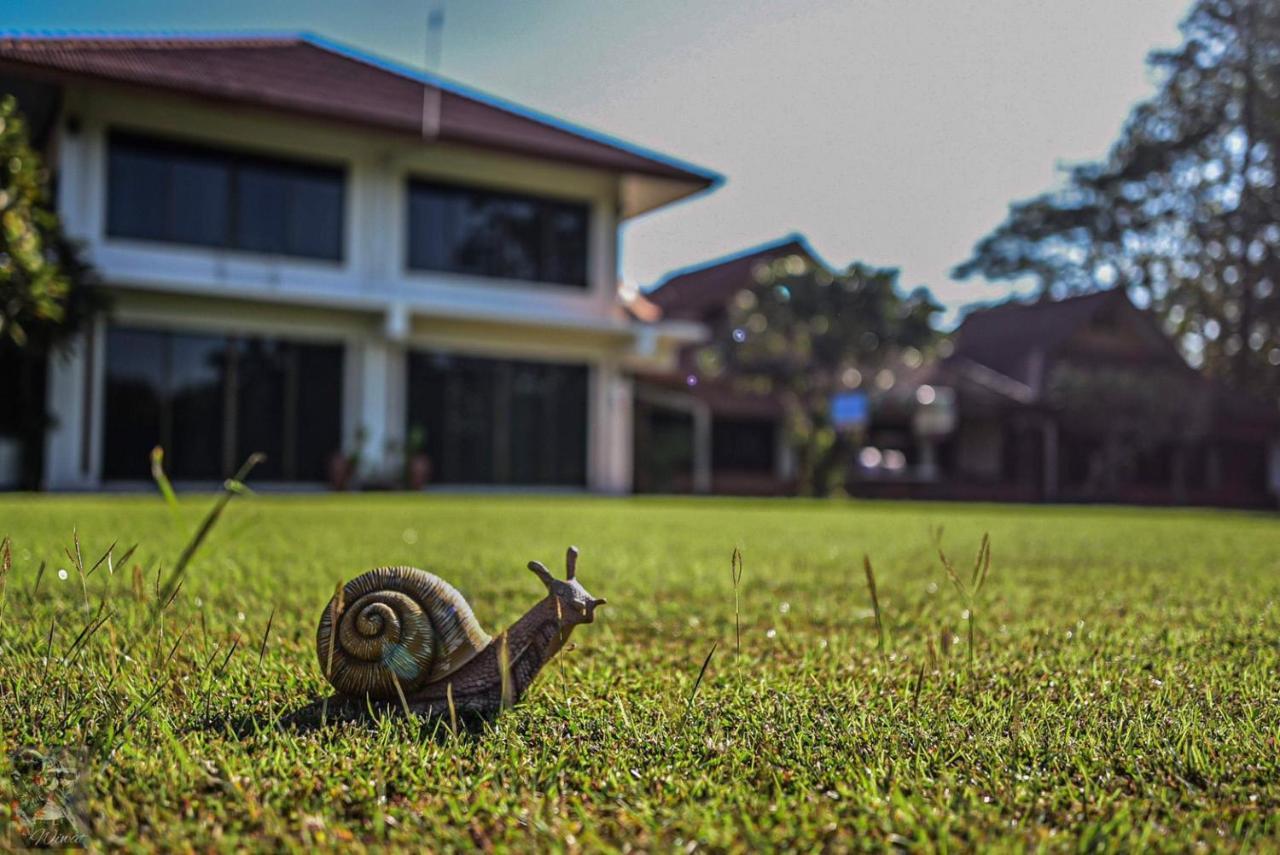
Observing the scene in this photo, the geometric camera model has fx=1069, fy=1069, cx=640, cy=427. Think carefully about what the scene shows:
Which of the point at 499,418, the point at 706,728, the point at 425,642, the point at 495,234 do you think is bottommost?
the point at 706,728

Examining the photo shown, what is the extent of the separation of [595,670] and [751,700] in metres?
0.42

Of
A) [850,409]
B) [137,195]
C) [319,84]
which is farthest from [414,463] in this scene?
[850,409]

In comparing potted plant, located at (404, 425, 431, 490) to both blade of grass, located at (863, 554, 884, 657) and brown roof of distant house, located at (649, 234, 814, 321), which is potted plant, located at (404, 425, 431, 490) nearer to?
brown roof of distant house, located at (649, 234, 814, 321)

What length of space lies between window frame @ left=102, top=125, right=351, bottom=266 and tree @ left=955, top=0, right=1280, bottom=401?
8.01 m

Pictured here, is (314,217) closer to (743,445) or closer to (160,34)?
(160,34)

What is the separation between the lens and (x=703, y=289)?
73.6ft

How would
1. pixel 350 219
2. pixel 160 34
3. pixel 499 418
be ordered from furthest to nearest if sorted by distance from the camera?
1. pixel 499 418
2. pixel 160 34
3. pixel 350 219

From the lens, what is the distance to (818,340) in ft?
61.5

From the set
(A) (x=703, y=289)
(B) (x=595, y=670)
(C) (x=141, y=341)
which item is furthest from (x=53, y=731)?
(A) (x=703, y=289)

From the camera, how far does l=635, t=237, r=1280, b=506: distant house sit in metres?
20.6

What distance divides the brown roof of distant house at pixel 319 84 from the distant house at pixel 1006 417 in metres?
4.53

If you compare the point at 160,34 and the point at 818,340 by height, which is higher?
the point at 160,34

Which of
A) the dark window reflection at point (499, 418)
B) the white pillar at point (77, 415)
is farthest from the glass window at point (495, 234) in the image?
the white pillar at point (77, 415)

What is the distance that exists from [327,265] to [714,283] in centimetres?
1046
